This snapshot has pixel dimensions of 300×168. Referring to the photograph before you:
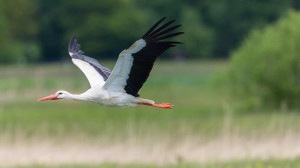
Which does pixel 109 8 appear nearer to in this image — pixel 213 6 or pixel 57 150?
pixel 213 6

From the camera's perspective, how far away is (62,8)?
171 feet

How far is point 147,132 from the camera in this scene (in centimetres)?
2075

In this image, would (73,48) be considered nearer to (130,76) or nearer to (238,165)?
(130,76)

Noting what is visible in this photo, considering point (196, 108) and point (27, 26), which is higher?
point (27, 26)

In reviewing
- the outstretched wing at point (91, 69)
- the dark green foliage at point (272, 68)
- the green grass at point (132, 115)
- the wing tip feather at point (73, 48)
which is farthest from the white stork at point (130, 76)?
the dark green foliage at point (272, 68)

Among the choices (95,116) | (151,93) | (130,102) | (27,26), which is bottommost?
(130,102)

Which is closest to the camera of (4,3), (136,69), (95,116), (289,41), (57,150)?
(136,69)

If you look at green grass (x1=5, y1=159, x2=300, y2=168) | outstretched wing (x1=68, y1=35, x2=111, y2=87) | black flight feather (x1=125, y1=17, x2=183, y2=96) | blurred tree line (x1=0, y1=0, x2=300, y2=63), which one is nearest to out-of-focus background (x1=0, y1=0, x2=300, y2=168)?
green grass (x1=5, y1=159, x2=300, y2=168)

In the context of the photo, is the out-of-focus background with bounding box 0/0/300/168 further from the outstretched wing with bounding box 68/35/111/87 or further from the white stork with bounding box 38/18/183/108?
the white stork with bounding box 38/18/183/108

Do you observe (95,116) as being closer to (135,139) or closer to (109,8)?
(135,139)

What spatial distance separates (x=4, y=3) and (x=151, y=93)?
83.6 feet

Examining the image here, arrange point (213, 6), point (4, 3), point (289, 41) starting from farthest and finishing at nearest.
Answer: point (213, 6) → point (4, 3) → point (289, 41)

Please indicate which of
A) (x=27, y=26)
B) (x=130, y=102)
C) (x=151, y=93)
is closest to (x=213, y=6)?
(x=27, y=26)

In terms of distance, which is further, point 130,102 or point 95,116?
point 95,116
